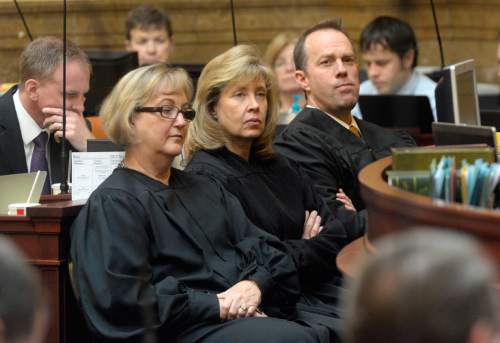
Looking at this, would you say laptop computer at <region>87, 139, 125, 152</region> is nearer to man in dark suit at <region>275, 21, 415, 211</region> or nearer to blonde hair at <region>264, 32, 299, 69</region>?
man in dark suit at <region>275, 21, 415, 211</region>

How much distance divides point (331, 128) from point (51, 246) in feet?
5.77

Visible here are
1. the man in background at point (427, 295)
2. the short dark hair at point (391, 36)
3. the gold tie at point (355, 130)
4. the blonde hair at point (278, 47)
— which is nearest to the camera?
the man in background at point (427, 295)

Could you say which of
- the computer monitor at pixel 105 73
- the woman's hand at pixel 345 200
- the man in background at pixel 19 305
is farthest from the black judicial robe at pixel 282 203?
the man in background at pixel 19 305

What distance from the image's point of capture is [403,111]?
7145 mm

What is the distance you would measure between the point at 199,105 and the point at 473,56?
727cm

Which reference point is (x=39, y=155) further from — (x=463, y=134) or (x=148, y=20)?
(x=148, y=20)

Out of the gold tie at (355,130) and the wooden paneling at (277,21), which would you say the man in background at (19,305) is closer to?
the gold tie at (355,130)

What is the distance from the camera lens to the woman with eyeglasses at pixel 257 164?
180 inches

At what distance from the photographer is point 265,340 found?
3840 millimetres

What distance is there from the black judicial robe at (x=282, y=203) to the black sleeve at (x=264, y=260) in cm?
16

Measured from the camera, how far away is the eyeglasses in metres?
4.18

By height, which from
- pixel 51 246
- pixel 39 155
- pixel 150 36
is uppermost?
pixel 150 36

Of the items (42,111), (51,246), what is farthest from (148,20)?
(51,246)

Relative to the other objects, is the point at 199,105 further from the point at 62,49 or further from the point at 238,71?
the point at 62,49
